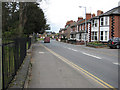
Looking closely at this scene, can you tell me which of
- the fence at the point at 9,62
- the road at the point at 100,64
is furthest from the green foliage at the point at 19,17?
the fence at the point at 9,62

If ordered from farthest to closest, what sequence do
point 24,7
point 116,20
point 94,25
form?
1. point 94,25
2. point 116,20
3. point 24,7

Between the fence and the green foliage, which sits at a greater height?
the green foliage

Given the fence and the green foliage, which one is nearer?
the fence

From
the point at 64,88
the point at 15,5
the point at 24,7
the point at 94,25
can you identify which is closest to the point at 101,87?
the point at 64,88

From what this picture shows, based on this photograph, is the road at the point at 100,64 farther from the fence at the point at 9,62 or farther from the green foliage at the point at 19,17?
the green foliage at the point at 19,17

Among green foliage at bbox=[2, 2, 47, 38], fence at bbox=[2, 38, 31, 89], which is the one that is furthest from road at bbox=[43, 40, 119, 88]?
green foliage at bbox=[2, 2, 47, 38]

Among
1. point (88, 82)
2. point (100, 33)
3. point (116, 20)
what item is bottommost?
point (88, 82)

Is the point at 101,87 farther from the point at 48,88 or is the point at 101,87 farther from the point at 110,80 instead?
the point at 48,88

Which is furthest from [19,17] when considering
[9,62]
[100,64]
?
[9,62]

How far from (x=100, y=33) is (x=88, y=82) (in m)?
34.4

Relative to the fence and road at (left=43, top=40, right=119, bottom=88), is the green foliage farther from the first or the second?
the fence

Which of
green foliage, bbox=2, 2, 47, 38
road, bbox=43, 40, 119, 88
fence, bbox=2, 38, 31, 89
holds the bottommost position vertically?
road, bbox=43, 40, 119, 88

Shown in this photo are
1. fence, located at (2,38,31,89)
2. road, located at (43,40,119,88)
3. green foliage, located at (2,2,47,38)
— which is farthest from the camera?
green foliage, located at (2,2,47,38)

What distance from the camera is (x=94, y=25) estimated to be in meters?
42.8
